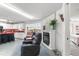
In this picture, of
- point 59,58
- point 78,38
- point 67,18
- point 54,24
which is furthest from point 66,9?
point 78,38

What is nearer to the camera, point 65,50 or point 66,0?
point 66,0

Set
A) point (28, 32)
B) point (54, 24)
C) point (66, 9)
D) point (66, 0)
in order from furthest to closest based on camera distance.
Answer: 1. point (28, 32)
2. point (54, 24)
3. point (66, 9)
4. point (66, 0)

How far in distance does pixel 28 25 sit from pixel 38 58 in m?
12.2

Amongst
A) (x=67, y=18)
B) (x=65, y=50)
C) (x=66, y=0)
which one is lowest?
(x=65, y=50)

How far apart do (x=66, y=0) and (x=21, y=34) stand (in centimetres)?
1218

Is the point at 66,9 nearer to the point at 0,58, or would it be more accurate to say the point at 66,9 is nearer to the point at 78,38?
the point at 0,58

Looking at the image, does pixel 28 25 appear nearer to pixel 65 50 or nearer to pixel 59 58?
pixel 65 50

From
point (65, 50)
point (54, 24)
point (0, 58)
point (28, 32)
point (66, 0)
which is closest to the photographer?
point (0, 58)

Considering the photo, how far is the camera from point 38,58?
211 cm

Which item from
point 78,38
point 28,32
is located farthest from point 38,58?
point 28,32

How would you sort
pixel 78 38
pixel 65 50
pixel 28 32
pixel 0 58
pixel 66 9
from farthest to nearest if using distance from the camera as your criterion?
pixel 28 32
pixel 78 38
pixel 65 50
pixel 66 9
pixel 0 58

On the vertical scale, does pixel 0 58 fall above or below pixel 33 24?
below

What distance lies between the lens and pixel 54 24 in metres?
→ 7.06

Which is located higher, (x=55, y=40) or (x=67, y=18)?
(x=67, y=18)
